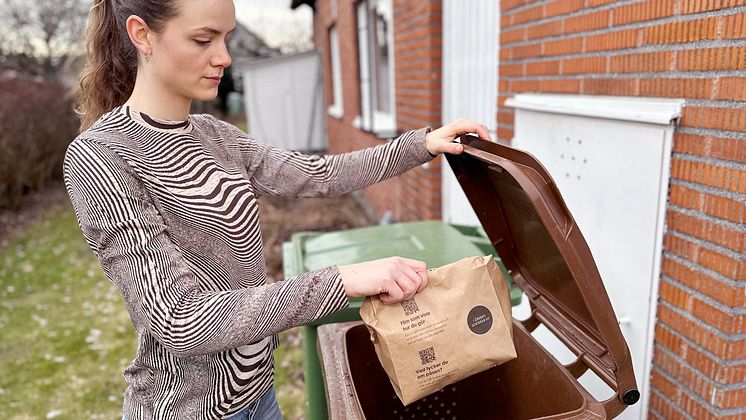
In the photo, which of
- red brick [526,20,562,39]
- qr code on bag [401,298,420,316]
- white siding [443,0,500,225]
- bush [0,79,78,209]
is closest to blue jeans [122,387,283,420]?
qr code on bag [401,298,420,316]

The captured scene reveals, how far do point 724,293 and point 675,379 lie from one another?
1.27 feet

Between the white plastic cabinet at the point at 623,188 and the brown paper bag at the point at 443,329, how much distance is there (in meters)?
0.74

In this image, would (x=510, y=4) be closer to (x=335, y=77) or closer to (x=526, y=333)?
(x=526, y=333)

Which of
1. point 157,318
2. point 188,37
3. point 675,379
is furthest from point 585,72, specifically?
point 157,318

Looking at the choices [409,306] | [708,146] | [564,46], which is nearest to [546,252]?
[409,306]

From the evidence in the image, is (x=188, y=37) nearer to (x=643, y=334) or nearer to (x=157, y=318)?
(x=157, y=318)

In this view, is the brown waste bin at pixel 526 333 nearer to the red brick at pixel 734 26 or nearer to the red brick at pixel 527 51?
the red brick at pixel 734 26

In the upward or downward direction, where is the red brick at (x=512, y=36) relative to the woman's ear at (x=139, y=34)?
upward

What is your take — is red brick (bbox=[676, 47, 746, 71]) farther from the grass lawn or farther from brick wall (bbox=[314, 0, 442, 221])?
the grass lawn

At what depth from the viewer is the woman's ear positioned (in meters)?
1.28

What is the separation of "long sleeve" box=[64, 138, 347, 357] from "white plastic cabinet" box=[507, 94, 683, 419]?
3.75ft

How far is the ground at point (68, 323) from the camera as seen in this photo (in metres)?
3.69

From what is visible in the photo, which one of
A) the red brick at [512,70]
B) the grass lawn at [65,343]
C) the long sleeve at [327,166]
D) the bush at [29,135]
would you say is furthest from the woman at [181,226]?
the bush at [29,135]

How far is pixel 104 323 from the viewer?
15.8ft
